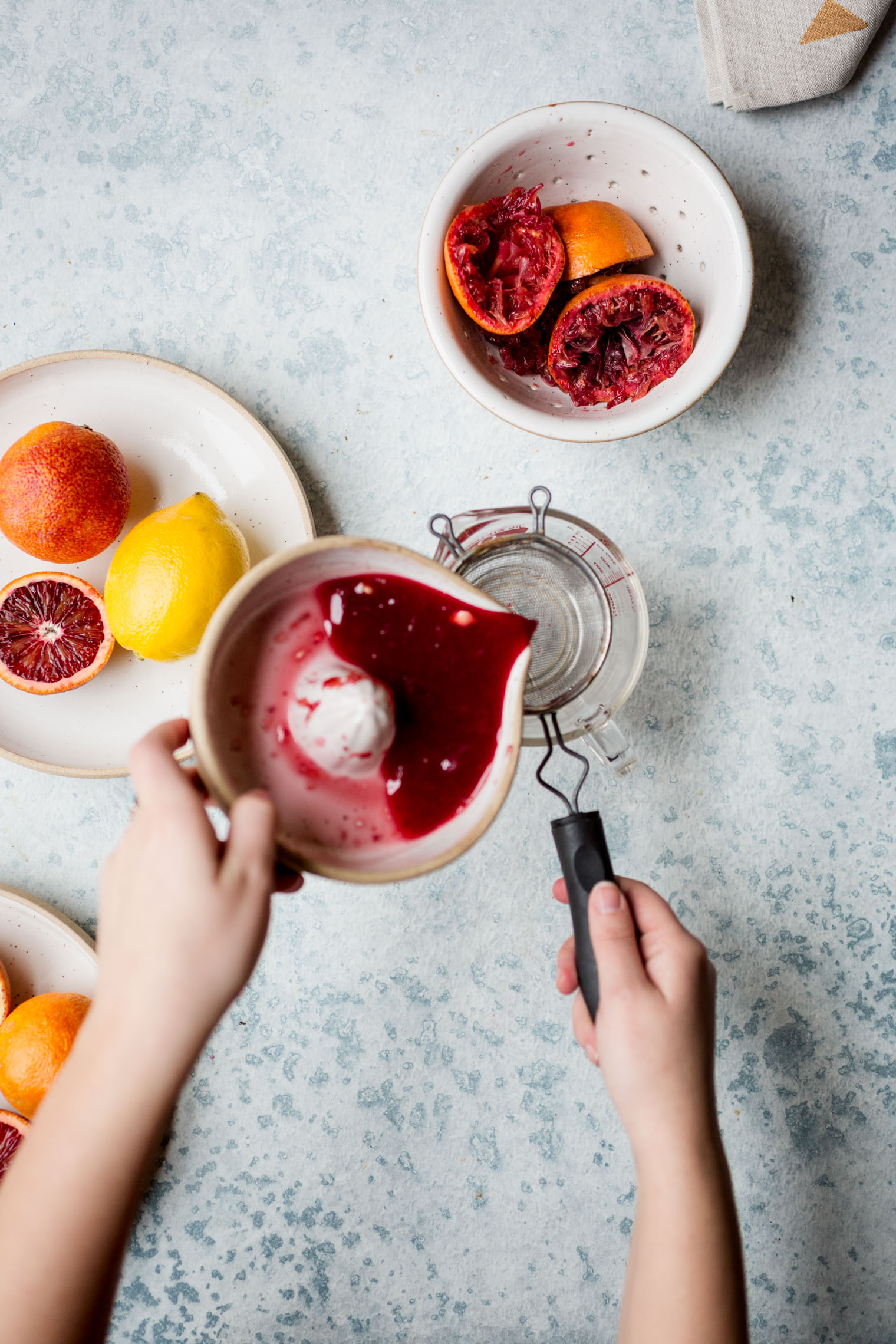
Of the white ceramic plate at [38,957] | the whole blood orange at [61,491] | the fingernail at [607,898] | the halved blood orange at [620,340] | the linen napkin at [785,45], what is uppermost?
the linen napkin at [785,45]

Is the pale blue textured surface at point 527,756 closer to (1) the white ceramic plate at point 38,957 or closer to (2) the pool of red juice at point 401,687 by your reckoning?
(1) the white ceramic plate at point 38,957

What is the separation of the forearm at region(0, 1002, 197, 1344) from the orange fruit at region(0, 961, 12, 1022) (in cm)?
35

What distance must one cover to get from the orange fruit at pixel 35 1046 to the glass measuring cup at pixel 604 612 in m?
0.52

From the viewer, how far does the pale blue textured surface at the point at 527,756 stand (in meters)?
0.94

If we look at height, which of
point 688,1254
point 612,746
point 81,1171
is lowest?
point 688,1254

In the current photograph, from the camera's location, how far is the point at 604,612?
83 centimetres

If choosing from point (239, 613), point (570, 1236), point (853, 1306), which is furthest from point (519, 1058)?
point (239, 613)

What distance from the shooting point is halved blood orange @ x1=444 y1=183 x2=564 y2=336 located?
2.63 ft

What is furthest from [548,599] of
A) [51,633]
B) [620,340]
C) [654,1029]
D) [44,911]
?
[44,911]

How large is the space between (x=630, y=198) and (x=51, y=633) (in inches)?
28.3

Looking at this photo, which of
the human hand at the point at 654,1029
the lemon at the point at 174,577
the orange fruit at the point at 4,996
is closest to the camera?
the human hand at the point at 654,1029

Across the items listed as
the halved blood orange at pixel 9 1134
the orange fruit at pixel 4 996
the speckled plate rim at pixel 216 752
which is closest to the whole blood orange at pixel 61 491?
the speckled plate rim at pixel 216 752

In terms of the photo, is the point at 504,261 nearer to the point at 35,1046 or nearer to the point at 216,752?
the point at 216,752

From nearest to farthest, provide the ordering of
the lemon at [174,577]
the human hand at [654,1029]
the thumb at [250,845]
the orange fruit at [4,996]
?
the thumb at [250,845] < the human hand at [654,1029] < the lemon at [174,577] < the orange fruit at [4,996]
